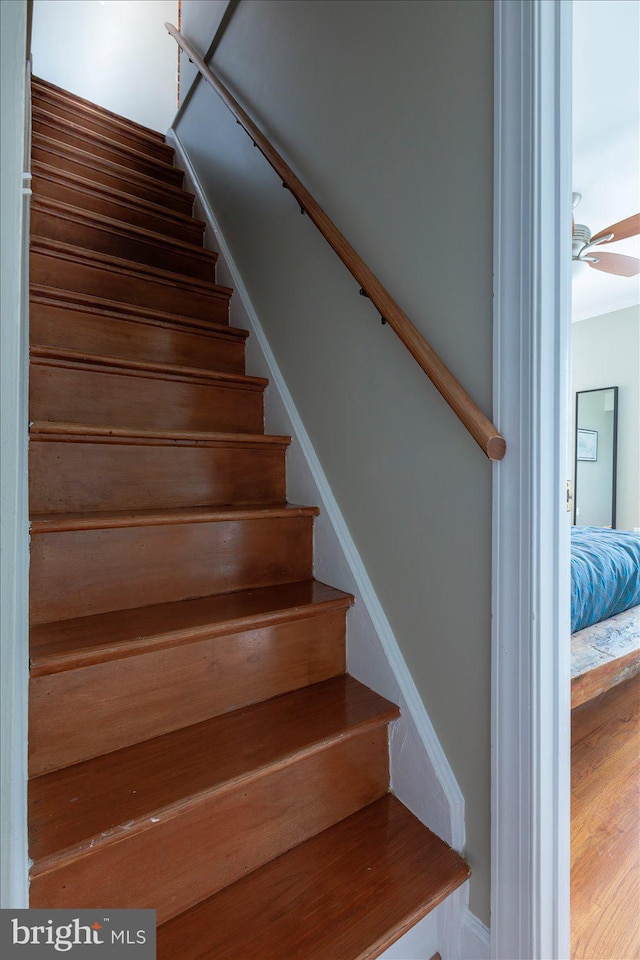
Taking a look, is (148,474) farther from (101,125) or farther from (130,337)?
(101,125)

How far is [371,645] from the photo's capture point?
1.18 m

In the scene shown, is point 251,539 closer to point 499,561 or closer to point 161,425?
point 161,425

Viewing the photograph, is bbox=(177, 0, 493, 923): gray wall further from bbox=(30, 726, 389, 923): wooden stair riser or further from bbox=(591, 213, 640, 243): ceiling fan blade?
bbox=(591, 213, 640, 243): ceiling fan blade

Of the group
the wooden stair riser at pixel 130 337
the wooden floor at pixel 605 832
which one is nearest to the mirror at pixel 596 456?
the wooden floor at pixel 605 832

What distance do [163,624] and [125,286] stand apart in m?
1.39

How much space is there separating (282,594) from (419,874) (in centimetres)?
65

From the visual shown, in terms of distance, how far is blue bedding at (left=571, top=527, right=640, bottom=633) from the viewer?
198 centimetres

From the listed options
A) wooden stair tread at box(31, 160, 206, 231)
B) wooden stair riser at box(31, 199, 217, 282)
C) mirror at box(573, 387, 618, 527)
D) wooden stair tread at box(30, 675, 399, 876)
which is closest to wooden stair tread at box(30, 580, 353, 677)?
wooden stair tread at box(30, 675, 399, 876)

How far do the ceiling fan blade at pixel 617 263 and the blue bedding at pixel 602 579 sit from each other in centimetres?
165

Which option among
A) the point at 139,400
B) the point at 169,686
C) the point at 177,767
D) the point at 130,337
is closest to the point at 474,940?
the point at 177,767

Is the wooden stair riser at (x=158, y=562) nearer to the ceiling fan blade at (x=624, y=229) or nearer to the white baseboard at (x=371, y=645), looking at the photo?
the white baseboard at (x=371, y=645)

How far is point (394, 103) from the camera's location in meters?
1.13

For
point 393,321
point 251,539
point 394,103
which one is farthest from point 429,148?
point 251,539

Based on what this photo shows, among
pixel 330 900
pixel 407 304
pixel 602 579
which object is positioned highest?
pixel 407 304
